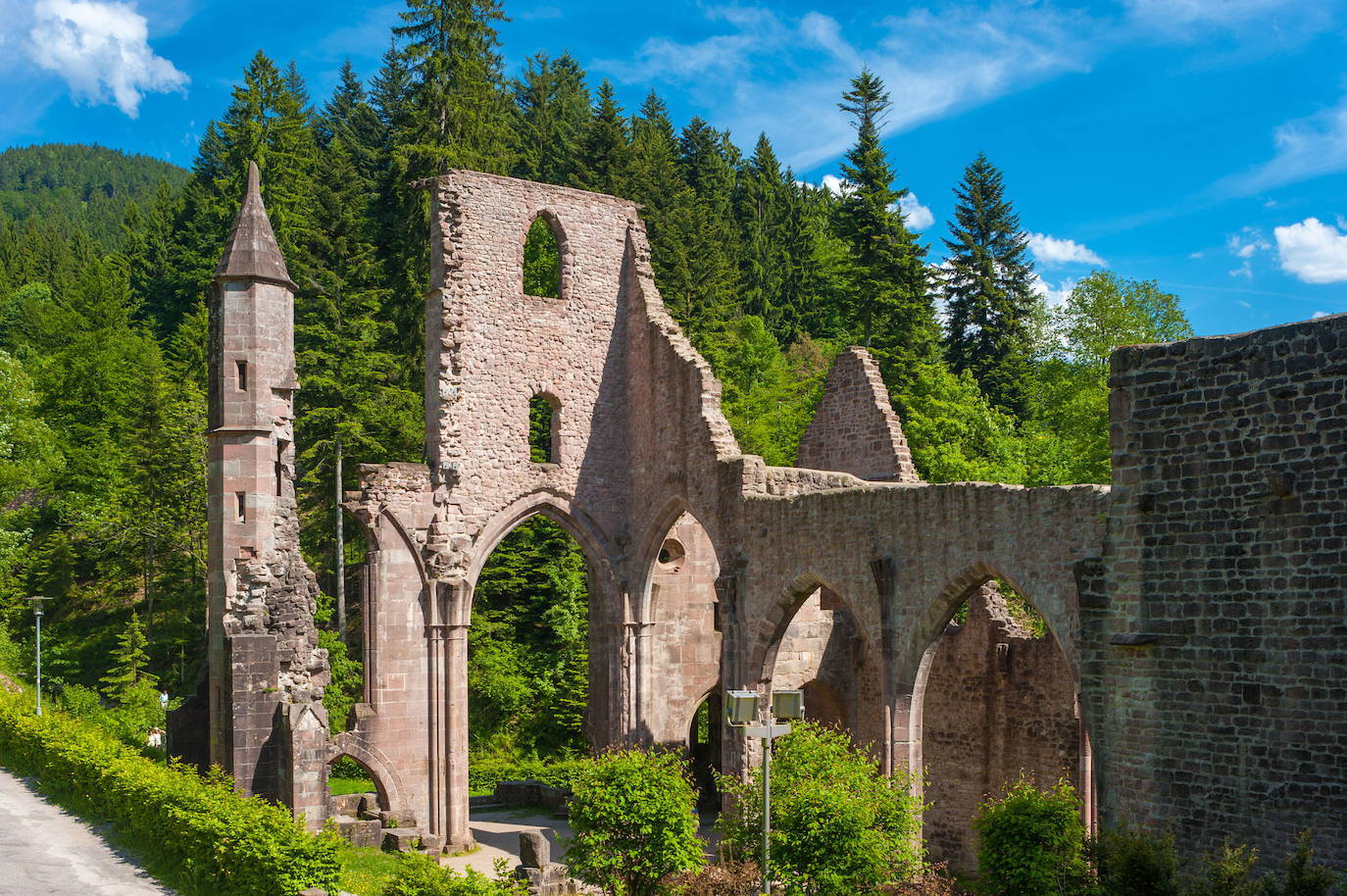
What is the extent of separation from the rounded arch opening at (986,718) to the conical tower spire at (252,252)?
1081cm

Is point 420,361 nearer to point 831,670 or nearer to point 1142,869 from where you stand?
point 831,670

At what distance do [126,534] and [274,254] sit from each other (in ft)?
63.5

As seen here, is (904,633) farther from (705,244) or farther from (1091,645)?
(705,244)

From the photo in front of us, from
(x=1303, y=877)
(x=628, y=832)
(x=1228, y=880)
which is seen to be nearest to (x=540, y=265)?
(x=628, y=832)

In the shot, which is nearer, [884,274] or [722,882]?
[722,882]

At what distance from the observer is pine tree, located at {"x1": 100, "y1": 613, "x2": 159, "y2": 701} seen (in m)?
32.4

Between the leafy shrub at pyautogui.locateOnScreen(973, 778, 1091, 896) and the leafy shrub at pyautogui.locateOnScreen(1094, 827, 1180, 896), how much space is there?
20.0 inches

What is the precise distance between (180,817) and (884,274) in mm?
28425

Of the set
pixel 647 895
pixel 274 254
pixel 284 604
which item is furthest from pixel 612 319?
pixel 647 895

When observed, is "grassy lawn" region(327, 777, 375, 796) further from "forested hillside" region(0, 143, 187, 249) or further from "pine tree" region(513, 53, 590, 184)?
"forested hillside" region(0, 143, 187, 249)

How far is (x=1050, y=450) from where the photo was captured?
110 feet

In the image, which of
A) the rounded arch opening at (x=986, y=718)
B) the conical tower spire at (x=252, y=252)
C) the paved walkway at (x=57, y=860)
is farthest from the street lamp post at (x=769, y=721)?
the conical tower spire at (x=252, y=252)

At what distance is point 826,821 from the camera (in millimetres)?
12516

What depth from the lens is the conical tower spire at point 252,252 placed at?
1898cm
